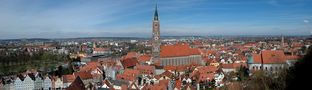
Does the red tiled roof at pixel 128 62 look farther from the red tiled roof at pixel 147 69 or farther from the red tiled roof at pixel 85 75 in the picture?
the red tiled roof at pixel 85 75

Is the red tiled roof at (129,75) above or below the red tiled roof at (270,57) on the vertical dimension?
below

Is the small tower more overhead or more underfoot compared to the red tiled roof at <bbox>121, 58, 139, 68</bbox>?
more overhead

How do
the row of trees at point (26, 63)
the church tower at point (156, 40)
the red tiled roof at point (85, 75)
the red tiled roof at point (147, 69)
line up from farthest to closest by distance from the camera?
the row of trees at point (26, 63) → the church tower at point (156, 40) → the red tiled roof at point (147, 69) → the red tiled roof at point (85, 75)

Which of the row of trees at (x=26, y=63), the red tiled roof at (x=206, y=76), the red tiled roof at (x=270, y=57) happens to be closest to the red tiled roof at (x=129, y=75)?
the red tiled roof at (x=206, y=76)

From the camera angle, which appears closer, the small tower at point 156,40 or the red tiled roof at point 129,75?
the red tiled roof at point 129,75

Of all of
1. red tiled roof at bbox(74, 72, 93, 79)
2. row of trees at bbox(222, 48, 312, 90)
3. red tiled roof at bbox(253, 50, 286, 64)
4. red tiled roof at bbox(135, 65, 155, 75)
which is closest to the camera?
row of trees at bbox(222, 48, 312, 90)

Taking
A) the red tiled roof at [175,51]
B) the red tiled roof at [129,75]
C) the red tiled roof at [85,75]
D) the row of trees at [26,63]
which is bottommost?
the row of trees at [26,63]

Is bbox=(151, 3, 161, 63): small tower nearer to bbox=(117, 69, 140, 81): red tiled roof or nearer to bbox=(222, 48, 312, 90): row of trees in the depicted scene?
bbox=(117, 69, 140, 81): red tiled roof

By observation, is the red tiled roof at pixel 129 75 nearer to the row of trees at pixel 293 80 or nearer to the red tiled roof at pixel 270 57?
the red tiled roof at pixel 270 57

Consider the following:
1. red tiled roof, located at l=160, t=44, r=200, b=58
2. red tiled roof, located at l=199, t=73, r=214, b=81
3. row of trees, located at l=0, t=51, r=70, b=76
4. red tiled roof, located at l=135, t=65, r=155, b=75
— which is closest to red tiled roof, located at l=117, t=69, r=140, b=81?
red tiled roof, located at l=135, t=65, r=155, b=75

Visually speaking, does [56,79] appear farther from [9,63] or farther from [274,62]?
[9,63]

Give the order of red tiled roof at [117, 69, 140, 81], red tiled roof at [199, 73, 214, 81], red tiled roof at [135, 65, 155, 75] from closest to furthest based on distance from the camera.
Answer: red tiled roof at [199, 73, 214, 81]
red tiled roof at [117, 69, 140, 81]
red tiled roof at [135, 65, 155, 75]

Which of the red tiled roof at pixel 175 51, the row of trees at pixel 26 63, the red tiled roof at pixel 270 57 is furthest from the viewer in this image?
the row of trees at pixel 26 63
